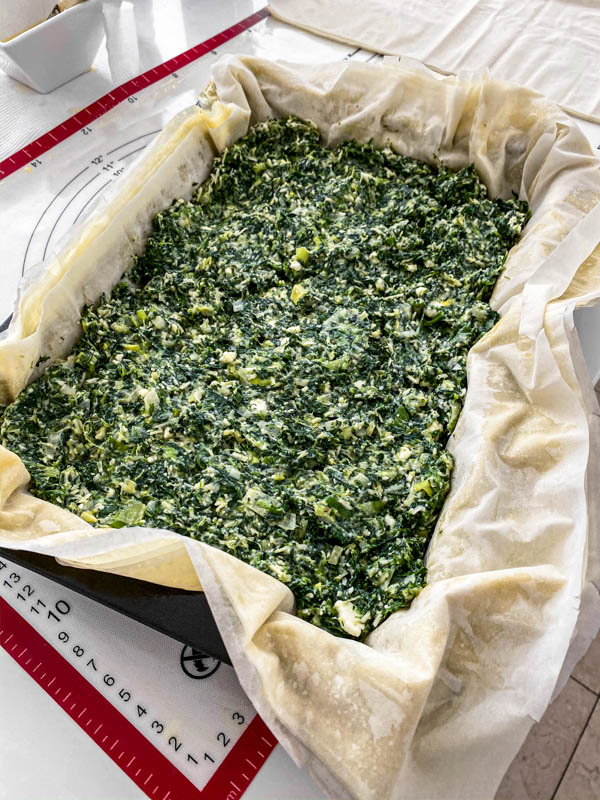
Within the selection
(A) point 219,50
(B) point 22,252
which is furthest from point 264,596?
(A) point 219,50

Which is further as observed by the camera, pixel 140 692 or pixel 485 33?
pixel 485 33

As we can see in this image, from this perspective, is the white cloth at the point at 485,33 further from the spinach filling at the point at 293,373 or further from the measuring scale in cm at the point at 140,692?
the measuring scale in cm at the point at 140,692

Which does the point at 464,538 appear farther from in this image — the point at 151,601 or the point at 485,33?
the point at 485,33

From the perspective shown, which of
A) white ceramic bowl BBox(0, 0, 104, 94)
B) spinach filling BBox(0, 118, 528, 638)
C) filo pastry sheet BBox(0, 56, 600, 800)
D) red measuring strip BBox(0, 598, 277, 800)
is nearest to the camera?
filo pastry sheet BBox(0, 56, 600, 800)

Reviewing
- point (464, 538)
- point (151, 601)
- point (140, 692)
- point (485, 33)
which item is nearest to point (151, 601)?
point (151, 601)

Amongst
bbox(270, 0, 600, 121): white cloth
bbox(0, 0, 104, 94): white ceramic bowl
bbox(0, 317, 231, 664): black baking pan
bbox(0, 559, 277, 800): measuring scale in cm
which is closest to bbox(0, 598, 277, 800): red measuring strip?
bbox(0, 559, 277, 800): measuring scale in cm

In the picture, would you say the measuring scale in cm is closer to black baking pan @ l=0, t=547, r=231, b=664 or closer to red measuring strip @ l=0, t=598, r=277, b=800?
red measuring strip @ l=0, t=598, r=277, b=800
